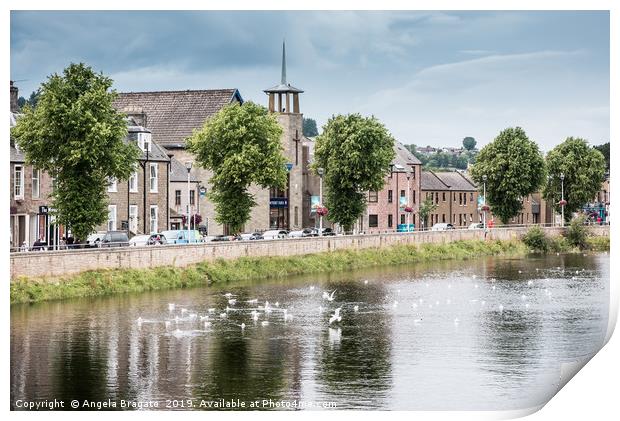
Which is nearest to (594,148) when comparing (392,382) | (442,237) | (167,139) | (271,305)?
(442,237)

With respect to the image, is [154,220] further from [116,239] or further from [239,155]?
[116,239]

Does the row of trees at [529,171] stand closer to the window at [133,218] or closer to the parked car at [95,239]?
the window at [133,218]

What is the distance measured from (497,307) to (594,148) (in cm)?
6397

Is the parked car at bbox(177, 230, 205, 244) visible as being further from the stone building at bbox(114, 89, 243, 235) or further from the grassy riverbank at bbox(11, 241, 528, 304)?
the stone building at bbox(114, 89, 243, 235)

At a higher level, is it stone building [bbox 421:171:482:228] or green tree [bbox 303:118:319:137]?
green tree [bbox 303:118:319:137]

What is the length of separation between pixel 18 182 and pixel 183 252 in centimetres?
990

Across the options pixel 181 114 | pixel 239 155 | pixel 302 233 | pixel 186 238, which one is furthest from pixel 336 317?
pixel 181 114

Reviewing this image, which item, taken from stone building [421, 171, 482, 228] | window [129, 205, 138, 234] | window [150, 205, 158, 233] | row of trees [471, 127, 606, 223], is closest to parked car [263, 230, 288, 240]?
window [150, 205, 158, 233]

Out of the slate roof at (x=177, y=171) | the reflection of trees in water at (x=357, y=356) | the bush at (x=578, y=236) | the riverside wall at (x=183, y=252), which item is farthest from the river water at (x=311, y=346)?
the bush at (x=578, y=236)

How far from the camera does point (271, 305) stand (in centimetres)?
5897

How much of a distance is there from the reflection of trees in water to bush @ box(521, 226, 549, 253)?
152 ft

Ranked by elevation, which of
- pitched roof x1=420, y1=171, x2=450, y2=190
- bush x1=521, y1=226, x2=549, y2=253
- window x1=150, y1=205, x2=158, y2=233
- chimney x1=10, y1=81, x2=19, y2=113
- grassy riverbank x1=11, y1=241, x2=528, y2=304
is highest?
chimney x1=10, y1=81, x2=19, y2=113

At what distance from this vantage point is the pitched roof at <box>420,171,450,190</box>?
13488cm

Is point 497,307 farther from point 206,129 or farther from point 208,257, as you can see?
point 206,129
